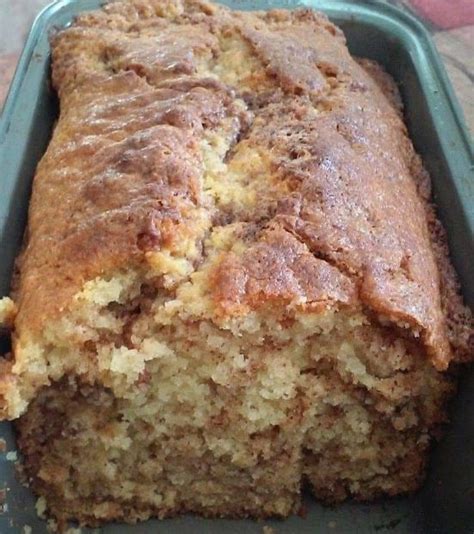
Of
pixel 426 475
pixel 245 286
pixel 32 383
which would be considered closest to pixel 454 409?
pixel 426 475

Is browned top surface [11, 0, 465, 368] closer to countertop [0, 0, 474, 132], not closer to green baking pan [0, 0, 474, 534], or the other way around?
green baking pan [0, 0, 474, 534]

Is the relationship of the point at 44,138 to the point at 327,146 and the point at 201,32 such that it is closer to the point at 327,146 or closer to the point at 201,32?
the point at 201,32

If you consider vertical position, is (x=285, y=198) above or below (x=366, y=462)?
above

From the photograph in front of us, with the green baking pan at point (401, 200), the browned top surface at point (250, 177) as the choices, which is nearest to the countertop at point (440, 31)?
the green baking pan at point (401, 200)

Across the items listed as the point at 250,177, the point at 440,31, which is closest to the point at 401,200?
the point at 250,177

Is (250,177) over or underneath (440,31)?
over

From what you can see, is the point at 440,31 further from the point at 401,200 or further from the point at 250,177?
the point at 250,177

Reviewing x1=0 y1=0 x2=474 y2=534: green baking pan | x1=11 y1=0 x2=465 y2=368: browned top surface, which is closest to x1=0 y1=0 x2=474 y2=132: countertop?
x1=0 y1=0 x2=474 y2=534: green baking pan
